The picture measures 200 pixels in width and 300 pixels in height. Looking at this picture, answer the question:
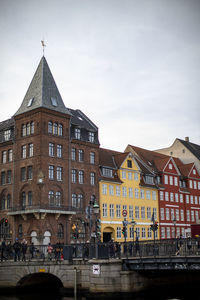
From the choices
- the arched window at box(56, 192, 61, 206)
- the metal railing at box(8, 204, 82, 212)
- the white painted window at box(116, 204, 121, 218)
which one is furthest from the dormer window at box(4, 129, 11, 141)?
the white painted window at box(116, 204, 121, 218)

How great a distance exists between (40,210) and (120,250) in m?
16.0

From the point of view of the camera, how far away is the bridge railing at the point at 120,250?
28438 mm

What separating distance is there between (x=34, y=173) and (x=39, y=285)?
1394 cm

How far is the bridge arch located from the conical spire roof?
65.1ft

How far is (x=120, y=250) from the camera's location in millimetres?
32031

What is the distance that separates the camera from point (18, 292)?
1399 inches

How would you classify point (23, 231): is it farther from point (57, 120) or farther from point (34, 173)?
point (57, 120)

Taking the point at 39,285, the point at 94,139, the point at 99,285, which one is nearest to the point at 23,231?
the point at 39,285

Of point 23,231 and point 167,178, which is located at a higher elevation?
point 167,178

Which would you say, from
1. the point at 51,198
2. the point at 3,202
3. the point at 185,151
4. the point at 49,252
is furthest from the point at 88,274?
the point at 185,151

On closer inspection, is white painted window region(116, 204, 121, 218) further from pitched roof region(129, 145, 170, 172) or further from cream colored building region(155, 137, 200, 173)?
cream colored building region(155, 137, 200, 173)

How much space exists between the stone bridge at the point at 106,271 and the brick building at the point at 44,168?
34.3ft

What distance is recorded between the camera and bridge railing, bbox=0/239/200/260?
2844 cm

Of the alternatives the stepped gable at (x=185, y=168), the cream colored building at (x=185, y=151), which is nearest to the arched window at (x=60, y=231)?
the stepped gable at (x=185, y=168)
